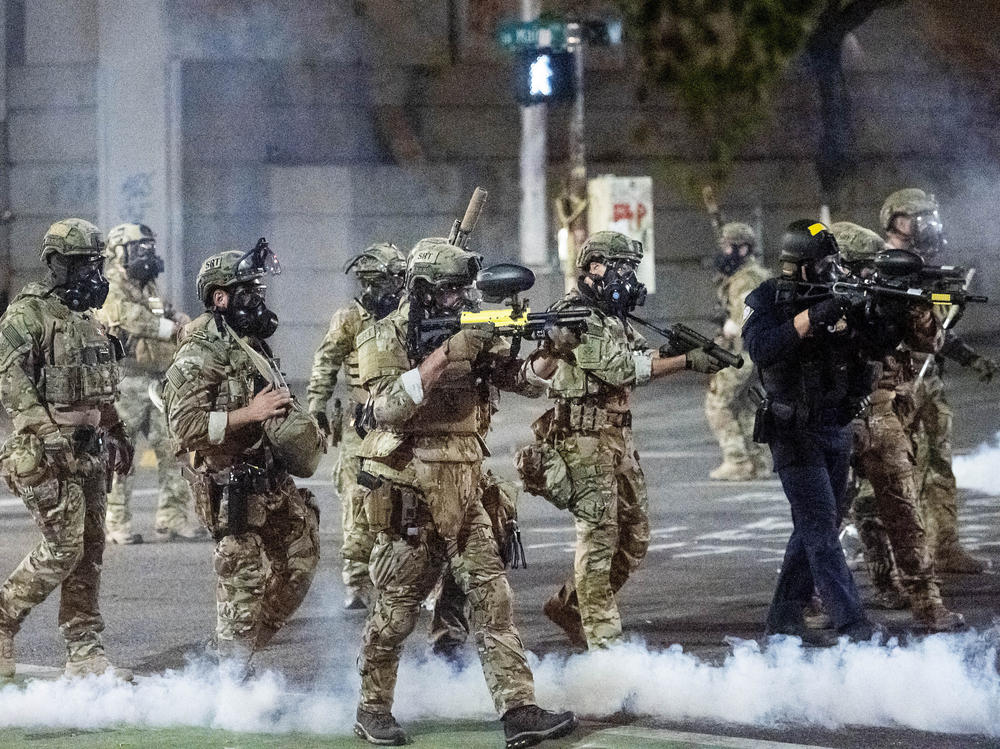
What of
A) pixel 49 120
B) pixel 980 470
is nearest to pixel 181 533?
pixel 980 470

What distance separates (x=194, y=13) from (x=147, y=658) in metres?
13.5

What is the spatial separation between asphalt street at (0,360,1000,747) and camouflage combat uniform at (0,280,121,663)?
21.5 inches

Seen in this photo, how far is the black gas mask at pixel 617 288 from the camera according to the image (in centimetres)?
795

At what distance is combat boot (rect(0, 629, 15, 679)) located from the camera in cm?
788

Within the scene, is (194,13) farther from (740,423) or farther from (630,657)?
(630,657)

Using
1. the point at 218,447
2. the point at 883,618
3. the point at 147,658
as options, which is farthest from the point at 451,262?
the point at 883,618

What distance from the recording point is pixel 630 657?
25.0 feet

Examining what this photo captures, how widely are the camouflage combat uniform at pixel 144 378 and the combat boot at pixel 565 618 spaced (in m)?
4.17

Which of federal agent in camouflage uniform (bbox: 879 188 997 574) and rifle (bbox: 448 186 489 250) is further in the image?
federal agent in camouflage uniform (bbox: 879 188 997 574)

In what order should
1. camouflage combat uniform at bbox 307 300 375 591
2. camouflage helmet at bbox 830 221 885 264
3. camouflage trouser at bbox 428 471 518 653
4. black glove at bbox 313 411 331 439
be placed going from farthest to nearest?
camouflage combat uniform at bbox 307 300 375 591 < black glove at bbox 313 411 331 439 < camouflage helmet at bbox 830 221 885 264 < camouflage trouser at bbox 428 471 518 653

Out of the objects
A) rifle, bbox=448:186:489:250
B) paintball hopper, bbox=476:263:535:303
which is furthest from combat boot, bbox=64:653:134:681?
paintball hopper, bbox=476:263:535:303

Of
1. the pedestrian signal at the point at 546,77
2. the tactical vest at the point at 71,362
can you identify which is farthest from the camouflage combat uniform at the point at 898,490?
the pedestrian signal at the point at 546,77

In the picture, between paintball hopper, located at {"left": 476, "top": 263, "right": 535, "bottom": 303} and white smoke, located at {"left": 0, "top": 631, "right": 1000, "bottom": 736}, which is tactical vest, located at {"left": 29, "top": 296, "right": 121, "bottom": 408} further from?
Result: paintball hopper, located at {"left": 476, "top": 263, "right": 535, "bottom": 303}

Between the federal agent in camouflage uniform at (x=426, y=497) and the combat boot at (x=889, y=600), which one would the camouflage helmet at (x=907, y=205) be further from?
the federal agent in camouflage uniform at (x=426, y=497)
